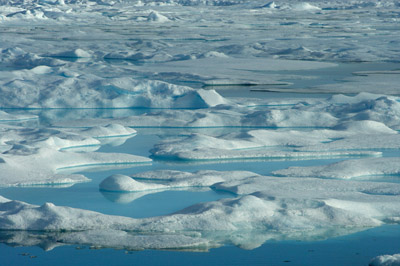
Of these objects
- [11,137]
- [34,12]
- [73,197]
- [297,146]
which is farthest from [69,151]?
[34,12]

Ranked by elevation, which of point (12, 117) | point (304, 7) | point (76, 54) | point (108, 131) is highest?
point (108, 131)

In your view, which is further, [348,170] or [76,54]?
[76,54]

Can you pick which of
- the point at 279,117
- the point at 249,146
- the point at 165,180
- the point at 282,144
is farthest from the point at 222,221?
the point at 279,117

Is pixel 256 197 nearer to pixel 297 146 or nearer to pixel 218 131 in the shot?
pixel 297 146

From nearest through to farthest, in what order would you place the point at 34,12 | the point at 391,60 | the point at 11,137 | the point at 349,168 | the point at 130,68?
1. the point at 349,168
2. the point at 11,137
3. the point at 130,68
4. the point at 391,60
5. the point at 34,12

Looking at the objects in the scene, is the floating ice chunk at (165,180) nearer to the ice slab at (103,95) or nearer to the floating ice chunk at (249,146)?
the floating ice chunk at (249,146)

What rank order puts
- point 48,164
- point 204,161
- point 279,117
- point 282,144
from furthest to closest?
point 279,117, point 282,144, point 204,161, point 48,164

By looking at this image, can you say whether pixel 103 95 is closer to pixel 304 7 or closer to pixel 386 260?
pixel 386 260

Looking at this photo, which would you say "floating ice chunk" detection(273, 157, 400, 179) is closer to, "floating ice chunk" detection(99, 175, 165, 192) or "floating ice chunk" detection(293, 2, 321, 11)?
"floating ice chunk" detection(99, 175, 165, 192)
